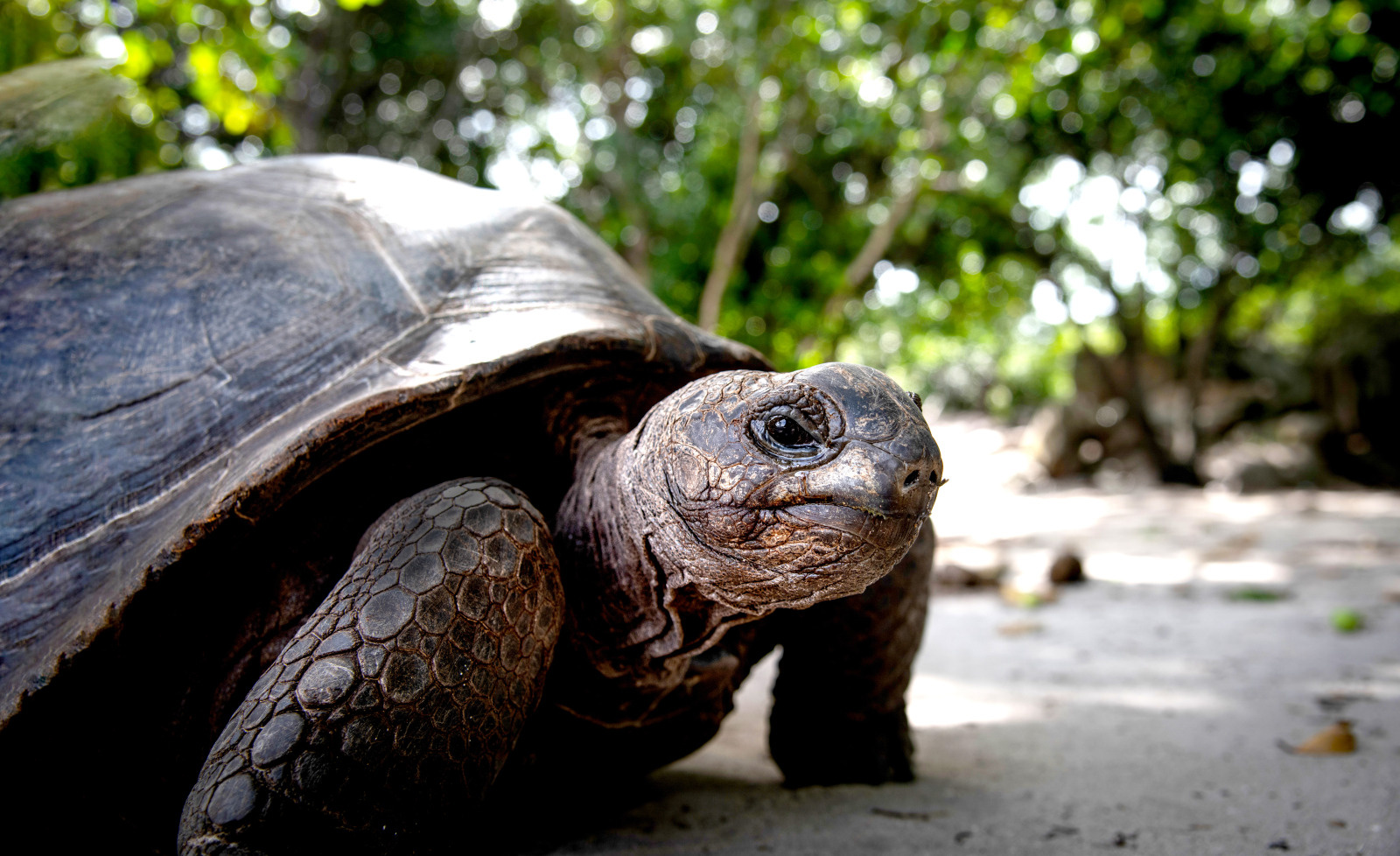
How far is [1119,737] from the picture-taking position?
7.55 ft

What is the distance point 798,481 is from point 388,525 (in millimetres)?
646

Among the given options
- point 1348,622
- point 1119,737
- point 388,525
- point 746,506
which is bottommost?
point 1348,622

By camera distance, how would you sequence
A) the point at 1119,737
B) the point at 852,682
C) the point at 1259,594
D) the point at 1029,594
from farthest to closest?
the point at 1029,594, the point at 1259,594, the point at 1119,737, the point at 852,682

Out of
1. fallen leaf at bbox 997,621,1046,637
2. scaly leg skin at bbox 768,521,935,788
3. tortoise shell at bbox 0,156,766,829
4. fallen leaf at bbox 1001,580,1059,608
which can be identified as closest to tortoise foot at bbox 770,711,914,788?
scaly leg skin at bbox 768,521,935,788

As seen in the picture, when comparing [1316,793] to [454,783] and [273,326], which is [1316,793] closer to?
[454,783]

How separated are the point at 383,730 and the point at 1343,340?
14.0 m

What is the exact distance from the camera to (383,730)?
3.67ft

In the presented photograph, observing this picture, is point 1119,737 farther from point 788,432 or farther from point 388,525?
point 388,525

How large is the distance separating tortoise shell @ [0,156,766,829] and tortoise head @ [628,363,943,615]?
46 centimetres

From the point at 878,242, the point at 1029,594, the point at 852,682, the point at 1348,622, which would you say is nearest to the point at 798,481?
the point at 852,682

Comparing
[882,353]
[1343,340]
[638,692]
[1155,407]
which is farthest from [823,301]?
[1155,407]

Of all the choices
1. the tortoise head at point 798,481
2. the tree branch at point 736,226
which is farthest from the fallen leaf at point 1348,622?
the tree branch at point 736,226

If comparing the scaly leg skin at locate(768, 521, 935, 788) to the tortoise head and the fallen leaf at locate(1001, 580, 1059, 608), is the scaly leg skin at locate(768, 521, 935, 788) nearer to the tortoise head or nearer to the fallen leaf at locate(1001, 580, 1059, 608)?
the tortoise head

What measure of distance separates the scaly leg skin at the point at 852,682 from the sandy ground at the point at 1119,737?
67mm
